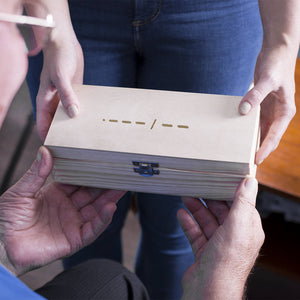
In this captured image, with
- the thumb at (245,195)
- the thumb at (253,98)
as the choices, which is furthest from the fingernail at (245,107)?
the thumb at (245,195)

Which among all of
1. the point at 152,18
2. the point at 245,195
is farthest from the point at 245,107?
the point at 152,18

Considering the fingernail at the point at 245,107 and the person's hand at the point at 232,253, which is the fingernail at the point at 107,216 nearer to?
the person's hand at the point at 232,253

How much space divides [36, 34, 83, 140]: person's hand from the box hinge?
5.7 inches

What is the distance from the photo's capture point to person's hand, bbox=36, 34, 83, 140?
2.41 feet

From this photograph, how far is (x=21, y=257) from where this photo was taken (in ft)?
2.42

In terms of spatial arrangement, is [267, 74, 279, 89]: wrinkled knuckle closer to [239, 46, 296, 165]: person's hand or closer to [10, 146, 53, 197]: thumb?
[239, 46, 296, 165]: person's hand

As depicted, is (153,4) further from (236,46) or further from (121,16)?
(236,46)

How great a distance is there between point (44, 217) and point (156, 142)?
0.28 metres

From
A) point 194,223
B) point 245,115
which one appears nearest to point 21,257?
point 194,223

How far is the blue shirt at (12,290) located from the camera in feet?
1.65

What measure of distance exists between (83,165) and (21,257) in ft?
0.66

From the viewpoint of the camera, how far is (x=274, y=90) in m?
0.75

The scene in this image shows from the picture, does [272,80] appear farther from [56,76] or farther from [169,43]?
[56,76]

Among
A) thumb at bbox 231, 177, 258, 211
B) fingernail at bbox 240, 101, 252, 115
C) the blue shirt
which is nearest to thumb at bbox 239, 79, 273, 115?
fingernail at bbox 240, 101, 252, 115
